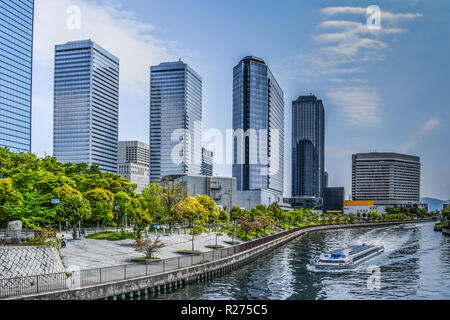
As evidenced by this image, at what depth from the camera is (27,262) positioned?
41750 millimetres

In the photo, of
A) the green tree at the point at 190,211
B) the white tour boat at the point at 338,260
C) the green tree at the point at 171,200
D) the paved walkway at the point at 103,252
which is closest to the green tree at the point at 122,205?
the green tree at the point at 171,200

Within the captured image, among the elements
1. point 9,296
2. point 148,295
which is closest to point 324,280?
point 148,295

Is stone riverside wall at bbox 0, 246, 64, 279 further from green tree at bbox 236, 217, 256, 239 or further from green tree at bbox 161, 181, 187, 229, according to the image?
green tree at bbox 236, 217, 256, 239

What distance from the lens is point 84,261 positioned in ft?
169

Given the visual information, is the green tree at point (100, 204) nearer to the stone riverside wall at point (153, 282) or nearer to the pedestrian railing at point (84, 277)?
the stone riverside wall at point (153, 282)

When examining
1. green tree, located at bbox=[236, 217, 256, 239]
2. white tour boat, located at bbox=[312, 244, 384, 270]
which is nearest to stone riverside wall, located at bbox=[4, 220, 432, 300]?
white tour boat, located at bbox=[312, 244, 384, 270]

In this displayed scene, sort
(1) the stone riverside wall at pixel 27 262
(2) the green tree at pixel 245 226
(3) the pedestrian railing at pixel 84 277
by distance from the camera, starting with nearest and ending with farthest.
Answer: (3) the pedestrian railing at pixel 84 277, (1) the stone riverside wall at pixel 27 262, (2) the green tree at pixel 245 226

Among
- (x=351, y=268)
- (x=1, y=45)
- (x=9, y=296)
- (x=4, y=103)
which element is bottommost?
(x=351, y=268)

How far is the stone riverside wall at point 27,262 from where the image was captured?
39.3 meters

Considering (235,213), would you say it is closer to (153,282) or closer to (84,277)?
(153,282)

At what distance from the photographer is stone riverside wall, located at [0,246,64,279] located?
39.3 metres

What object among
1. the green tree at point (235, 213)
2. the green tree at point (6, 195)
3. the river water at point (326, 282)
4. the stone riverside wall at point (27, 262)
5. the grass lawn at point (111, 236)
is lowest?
the river water at point (326, 282)

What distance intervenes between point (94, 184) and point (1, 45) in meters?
129
